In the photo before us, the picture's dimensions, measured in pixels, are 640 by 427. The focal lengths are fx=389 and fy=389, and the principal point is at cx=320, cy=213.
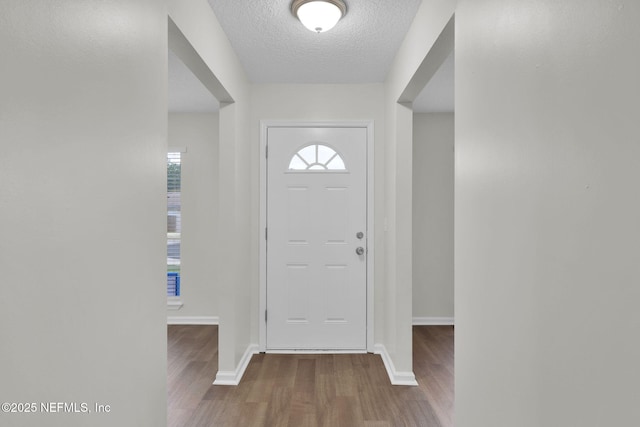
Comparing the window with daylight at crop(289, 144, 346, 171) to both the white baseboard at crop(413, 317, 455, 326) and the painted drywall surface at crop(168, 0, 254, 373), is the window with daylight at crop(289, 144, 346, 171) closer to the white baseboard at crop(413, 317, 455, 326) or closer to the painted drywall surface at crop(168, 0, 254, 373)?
the painted drywall surface at crop(168, 0, 254, 373)

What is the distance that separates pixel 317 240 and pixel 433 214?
1634 millimetres

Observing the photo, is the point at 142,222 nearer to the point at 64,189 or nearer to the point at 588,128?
the point at 64,189

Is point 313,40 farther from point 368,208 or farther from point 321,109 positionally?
point 368,208

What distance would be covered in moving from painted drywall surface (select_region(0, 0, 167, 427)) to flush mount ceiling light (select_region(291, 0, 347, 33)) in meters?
0.90

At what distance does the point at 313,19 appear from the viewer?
7.32 ft

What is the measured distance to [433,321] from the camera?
14.8 ft

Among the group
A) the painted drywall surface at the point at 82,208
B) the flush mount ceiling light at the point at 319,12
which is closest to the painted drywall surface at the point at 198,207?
the flush mount ceiling light at the point at 319,12

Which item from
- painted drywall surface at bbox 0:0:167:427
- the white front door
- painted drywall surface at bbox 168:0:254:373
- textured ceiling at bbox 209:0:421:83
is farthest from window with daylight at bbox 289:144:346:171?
painted drywall surface at bbox 0:0:167:427

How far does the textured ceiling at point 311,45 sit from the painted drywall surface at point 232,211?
16cm

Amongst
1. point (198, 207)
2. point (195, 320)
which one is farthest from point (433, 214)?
point (195, 320)

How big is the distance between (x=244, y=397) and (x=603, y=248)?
2.48 m

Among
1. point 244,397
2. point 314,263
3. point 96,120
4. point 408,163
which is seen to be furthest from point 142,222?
point 314,263

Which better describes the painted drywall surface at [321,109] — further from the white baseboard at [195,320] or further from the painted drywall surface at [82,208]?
the painted drywall surface at [82,208]

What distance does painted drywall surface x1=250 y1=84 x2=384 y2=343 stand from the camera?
3.58 m
